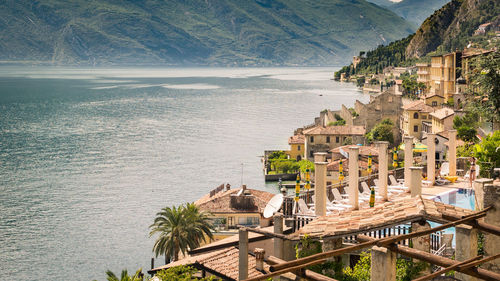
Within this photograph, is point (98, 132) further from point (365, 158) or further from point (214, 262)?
point (214, 262)

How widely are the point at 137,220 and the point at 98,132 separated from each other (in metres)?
57.1

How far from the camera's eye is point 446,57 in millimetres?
77500

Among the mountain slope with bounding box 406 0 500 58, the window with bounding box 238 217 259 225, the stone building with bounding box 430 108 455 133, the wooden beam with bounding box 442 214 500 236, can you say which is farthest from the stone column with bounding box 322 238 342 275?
the mountain slope with bounding box 406 0 500 58

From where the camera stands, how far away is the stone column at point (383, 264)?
6484mm

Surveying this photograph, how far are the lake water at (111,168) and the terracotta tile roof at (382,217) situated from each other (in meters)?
25.2

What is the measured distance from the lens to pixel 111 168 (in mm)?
67875

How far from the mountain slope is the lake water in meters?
23.0

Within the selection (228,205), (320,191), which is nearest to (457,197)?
(320,191)

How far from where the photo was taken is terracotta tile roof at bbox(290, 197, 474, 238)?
28.9 feet

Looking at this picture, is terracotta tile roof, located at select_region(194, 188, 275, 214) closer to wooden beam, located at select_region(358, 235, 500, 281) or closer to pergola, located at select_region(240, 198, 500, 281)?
pergola, located at select_region(240, 198, 500, 281)

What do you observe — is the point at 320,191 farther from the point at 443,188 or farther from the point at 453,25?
the point at 453,25

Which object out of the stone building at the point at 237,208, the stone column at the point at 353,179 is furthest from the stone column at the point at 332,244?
the stone building at the point at 237,208

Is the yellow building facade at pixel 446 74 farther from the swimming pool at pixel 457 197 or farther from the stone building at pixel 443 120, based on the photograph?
the swimming pool at pixel 457 197

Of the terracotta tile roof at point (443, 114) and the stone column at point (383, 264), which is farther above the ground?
the terracotta tile roof at point (443, 114)
